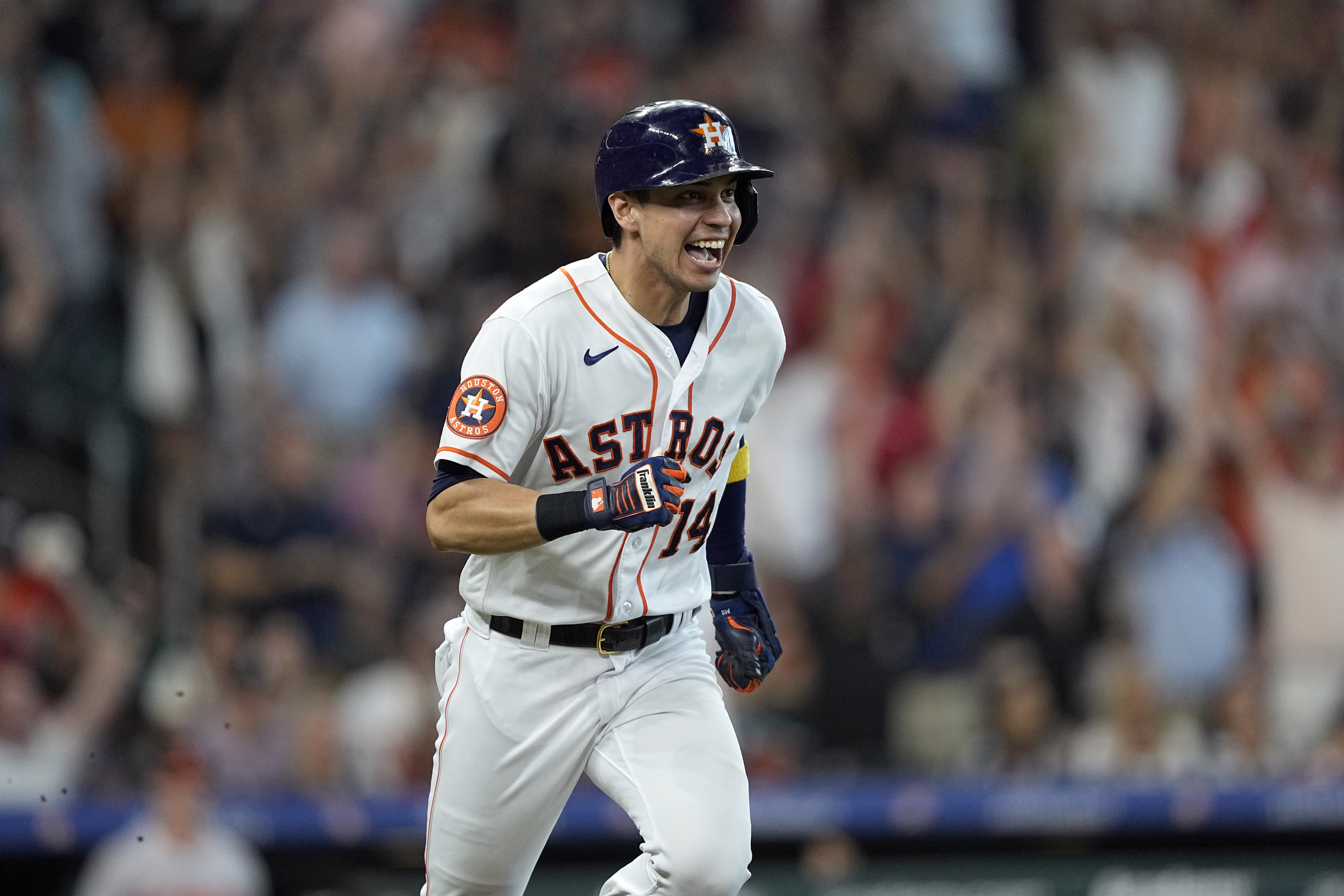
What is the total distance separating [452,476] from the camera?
3734 millimetres

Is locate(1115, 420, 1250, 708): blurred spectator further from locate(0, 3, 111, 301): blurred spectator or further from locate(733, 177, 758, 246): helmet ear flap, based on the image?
locate(0, 3, 111, 301): blurred spectator

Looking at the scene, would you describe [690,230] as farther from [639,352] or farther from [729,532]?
[729,532]

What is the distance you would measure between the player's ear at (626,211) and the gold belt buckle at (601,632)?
866mm

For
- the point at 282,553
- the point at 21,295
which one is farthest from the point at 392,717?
the point at 21,295

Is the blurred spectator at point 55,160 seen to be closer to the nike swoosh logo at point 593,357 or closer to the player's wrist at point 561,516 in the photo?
the nike swoosh logo at point 593,357

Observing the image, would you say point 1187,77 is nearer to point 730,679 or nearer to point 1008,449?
point 1008,449

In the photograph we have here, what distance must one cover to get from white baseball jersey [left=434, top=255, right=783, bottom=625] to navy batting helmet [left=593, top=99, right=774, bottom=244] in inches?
10.8

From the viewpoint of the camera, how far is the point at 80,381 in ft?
24.8

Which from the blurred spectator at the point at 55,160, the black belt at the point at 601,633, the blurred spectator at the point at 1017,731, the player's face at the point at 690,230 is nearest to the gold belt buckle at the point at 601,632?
the black belt at the point at 601,633

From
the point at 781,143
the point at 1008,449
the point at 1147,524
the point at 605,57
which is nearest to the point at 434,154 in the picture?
the point at 605,57

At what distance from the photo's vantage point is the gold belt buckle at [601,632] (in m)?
3.94

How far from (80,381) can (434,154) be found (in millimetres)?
2142

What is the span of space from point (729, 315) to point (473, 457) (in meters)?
0.76

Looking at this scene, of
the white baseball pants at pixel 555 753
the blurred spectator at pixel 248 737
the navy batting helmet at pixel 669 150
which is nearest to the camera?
the navy batting helmet at pixel 669 150
